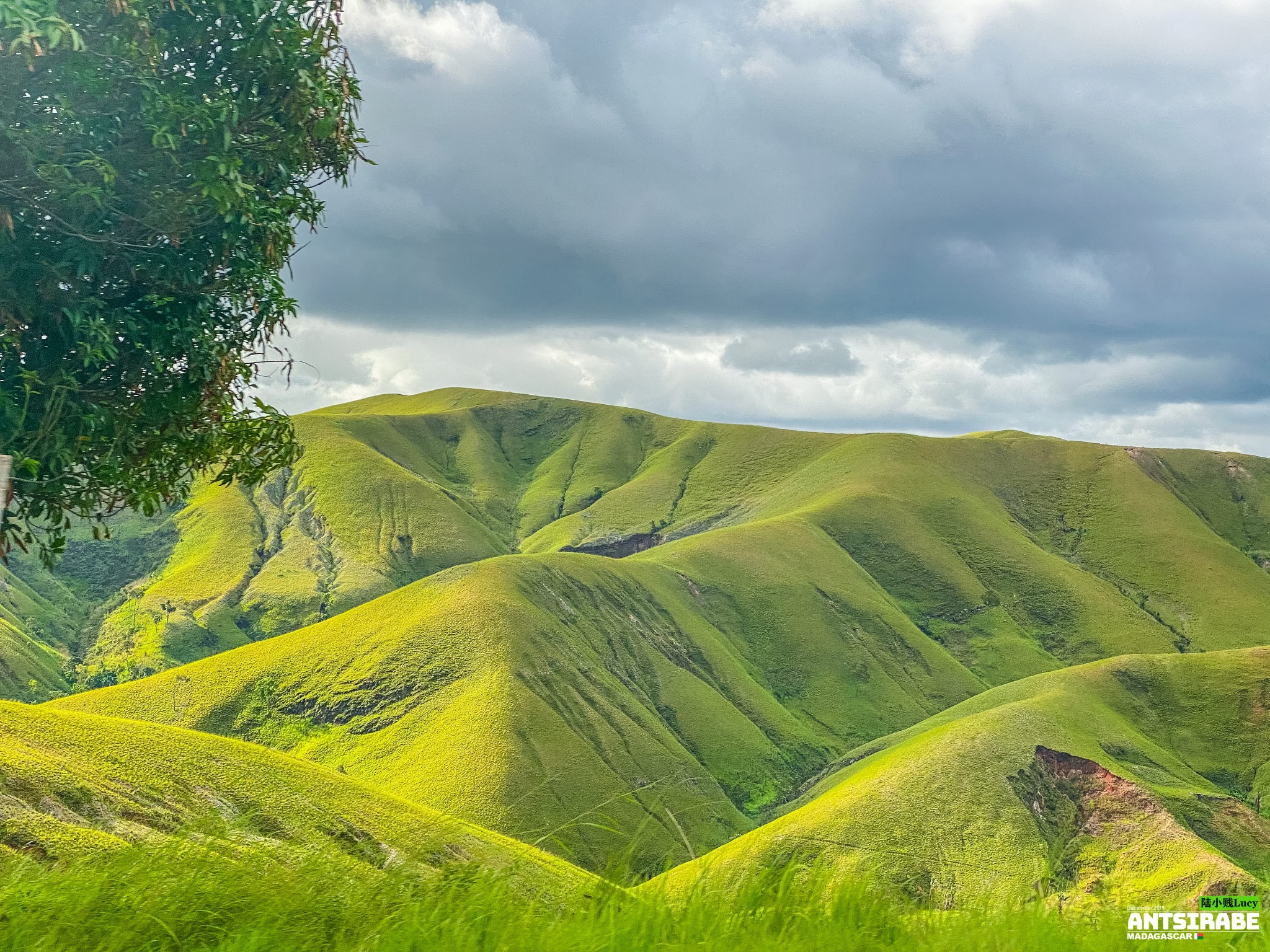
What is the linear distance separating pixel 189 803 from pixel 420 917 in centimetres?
1702

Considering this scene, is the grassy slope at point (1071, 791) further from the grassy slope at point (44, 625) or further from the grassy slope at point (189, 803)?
the grassy slope at point (44, 625)

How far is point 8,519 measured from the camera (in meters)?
13.1

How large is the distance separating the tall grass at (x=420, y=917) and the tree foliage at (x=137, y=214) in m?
5.76

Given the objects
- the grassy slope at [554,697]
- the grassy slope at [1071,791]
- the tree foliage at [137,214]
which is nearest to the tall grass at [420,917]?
the tree foliage at [137,214]

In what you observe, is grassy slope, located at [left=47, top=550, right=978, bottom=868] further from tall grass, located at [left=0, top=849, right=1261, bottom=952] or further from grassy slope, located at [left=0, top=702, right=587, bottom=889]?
tall grass, located at [left=0, top=849, right=1261, bottom=952]

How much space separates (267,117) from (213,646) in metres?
178

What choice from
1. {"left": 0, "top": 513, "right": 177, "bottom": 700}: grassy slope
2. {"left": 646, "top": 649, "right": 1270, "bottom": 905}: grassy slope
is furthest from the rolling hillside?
{"left": 646, "top": 649, "right": 1270, "bottom": 905}: grassy slope

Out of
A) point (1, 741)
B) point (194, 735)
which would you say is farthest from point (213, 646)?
point (1, 741)

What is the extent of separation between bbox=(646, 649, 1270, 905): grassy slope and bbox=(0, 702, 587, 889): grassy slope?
23668mm

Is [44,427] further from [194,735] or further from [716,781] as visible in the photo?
[716,781]

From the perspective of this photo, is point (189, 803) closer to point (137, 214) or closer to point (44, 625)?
point (137, 214)

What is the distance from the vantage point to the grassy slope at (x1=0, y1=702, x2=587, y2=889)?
844cm

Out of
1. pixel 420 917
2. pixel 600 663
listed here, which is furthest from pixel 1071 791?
pixel 420 917

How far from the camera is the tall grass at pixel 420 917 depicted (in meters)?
6.15
